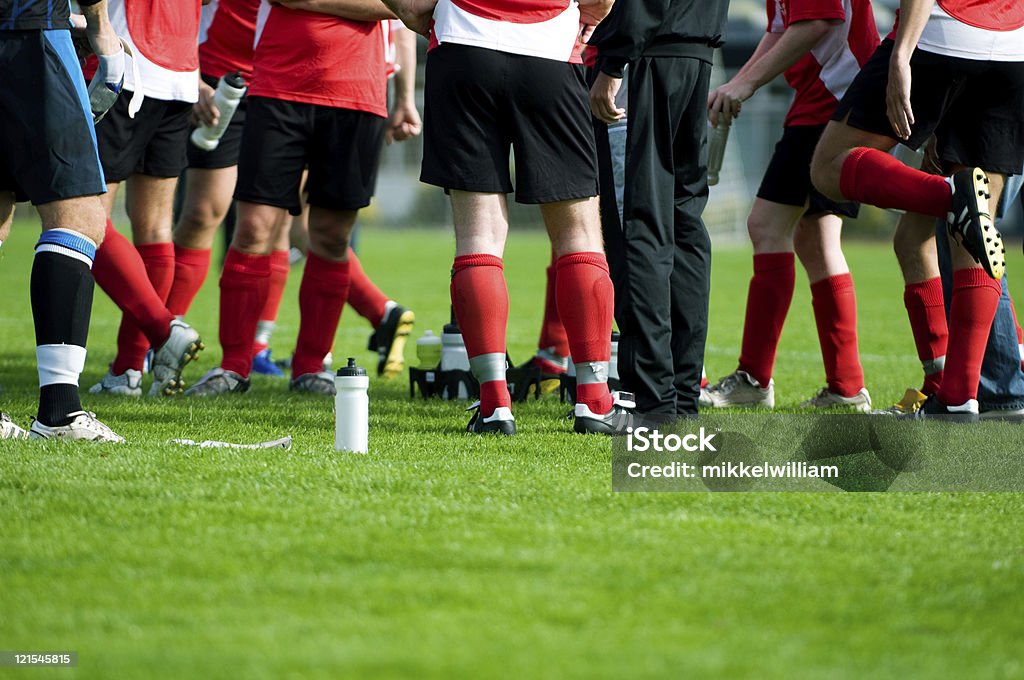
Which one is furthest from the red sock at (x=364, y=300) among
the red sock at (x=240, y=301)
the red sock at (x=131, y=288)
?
the red sock at (x=131, y=288)

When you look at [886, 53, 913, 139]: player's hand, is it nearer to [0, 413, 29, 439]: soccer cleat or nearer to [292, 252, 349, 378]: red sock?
[292, 252, 349, 378]: red sock

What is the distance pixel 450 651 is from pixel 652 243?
8.85ft

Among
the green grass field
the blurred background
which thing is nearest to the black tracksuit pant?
the green grass field

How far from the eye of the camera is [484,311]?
13.9 feet

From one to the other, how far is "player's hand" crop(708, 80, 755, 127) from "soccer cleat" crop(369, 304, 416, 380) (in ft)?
7.03

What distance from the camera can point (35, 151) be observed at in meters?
3.83

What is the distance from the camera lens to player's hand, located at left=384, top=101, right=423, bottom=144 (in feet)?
19.8

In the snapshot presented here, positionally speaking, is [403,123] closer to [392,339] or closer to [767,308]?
[392,339]

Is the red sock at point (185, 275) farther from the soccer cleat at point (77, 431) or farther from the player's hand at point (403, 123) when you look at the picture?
the soccer cleat at point (77, 431)

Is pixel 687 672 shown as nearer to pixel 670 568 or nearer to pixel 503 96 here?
pixel 670 568

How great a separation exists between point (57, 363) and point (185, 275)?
2.36m

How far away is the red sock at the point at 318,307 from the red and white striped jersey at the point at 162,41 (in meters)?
0.94

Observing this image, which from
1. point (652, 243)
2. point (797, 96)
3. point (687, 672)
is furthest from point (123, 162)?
point (687, 672)

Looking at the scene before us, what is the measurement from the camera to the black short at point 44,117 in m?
3.81
